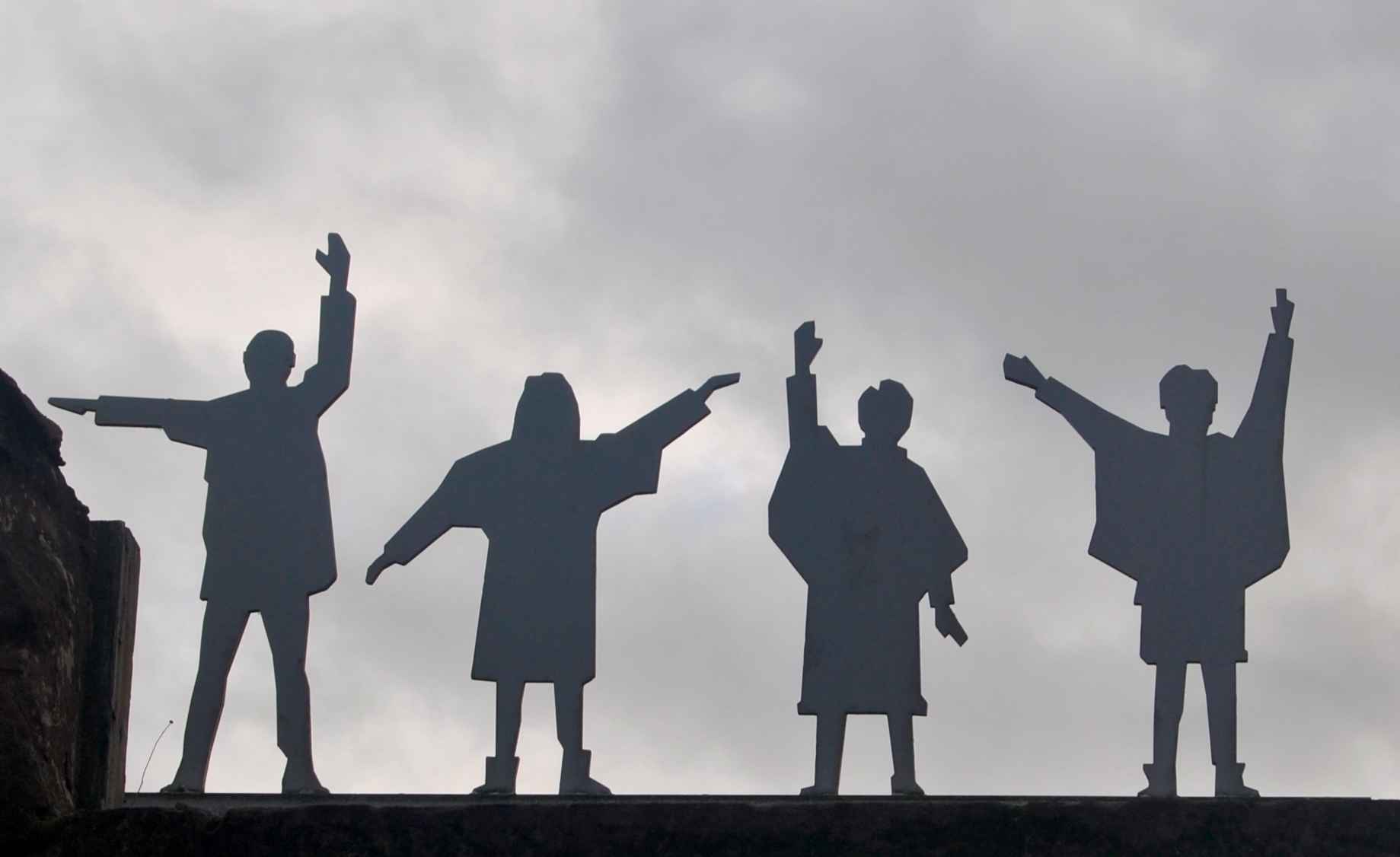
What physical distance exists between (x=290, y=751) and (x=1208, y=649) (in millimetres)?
3810

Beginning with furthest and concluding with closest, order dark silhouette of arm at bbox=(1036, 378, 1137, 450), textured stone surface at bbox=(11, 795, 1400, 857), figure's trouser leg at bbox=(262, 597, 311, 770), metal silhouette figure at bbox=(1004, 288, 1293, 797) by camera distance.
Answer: dark silhouette of arm at bbox=(1036, 378, 1137, 450) < metal silhouette figure at bbox=(1004, 288, 1293, 797) < figure's trouser leg at bbox=(262, 597, 311, 770) < textured stone surface at bbox=(11, 795, 1400, 857)

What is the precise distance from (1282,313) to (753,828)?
4308 millimetres

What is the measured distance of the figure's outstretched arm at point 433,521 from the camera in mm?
8773

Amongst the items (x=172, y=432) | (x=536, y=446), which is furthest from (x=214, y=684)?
(x=536, y=446)

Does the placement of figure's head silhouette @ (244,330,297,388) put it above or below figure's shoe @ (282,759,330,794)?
above

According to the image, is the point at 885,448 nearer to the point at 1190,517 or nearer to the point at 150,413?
the point at 1190,517

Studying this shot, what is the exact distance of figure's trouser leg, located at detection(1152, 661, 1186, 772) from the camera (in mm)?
8695

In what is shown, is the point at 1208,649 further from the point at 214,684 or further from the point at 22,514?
the point at 22,514

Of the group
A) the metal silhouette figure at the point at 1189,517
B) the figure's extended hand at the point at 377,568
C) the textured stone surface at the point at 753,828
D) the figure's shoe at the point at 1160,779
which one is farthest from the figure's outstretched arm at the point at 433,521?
the figure's shoe at the point at 1160,779

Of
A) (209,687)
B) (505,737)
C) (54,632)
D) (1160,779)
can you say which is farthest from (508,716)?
(54,632)

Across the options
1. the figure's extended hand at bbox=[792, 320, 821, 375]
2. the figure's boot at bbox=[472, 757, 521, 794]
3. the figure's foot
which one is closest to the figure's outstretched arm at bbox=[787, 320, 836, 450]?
the figure's extended hand at bbox=[792, 320, 821, 375]

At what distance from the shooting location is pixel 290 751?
8352 mm

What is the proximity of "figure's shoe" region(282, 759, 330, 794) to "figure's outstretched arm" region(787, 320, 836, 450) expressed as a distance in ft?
7.79

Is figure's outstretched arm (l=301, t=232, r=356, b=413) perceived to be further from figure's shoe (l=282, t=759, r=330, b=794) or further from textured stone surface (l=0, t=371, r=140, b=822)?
textured stone surface (l=0, t=371, r=140, b=822)
